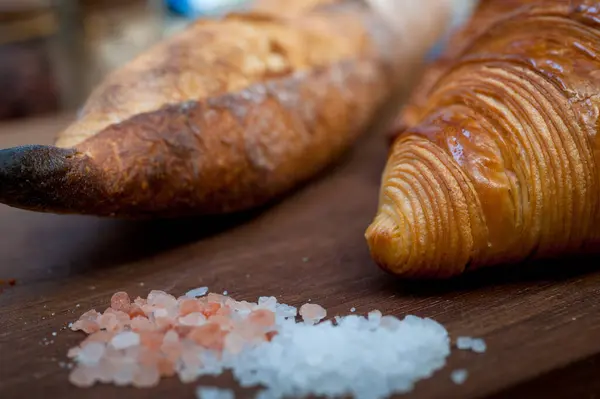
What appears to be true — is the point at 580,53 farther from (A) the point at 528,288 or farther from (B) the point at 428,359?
(B) the point at 428,359

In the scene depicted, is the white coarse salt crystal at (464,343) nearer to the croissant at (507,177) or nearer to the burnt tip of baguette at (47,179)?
the croissant at (507,177)

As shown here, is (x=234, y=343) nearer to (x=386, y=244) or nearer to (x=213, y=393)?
(x=213, y=393)

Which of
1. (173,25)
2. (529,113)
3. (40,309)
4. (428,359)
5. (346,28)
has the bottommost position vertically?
(428,359)

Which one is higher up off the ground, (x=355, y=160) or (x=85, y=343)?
(x=355, y=160)

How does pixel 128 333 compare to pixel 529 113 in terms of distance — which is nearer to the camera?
pixel 128 333

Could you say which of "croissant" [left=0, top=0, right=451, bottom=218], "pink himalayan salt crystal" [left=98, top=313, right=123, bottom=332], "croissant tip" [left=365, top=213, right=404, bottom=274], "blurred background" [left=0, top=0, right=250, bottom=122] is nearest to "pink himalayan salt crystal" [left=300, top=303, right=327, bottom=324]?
"croissant tip" [left=365, top=213, right=404, bottom=274]

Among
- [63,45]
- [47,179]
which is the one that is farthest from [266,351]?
[63,45]

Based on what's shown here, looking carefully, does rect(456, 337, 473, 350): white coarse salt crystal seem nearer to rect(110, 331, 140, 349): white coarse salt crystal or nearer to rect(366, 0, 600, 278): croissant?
rect(366, 0, 600, 278): croissant

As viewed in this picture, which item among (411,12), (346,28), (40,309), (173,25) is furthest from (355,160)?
(173,25)
